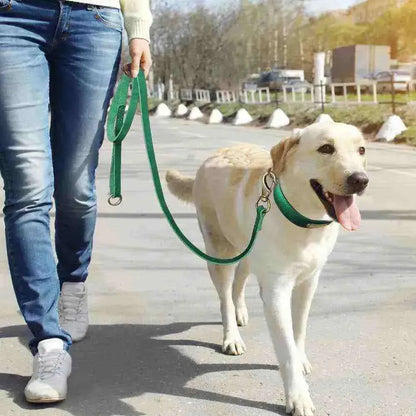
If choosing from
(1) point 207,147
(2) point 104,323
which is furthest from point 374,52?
(2) point 104,323

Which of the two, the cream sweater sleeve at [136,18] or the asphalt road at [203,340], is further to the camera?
the cream sweater sleeve at [136,18]

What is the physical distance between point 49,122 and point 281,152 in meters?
1.00

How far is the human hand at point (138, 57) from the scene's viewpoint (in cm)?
311

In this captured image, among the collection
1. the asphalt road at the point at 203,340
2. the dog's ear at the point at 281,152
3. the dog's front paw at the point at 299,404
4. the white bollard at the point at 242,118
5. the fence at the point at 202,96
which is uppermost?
the dog's ear at the point at 281,152

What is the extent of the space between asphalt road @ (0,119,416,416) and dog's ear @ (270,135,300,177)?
90 centimetres

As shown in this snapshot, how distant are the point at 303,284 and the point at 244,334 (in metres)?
0.70

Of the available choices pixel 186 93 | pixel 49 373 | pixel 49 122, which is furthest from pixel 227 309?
pixel 186 93

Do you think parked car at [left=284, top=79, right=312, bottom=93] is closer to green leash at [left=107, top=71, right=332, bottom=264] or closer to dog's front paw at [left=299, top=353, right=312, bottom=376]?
green leash at [left=107, top=71, right=332, bottom=264]

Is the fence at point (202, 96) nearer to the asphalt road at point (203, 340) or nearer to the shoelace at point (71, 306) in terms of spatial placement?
the asphalt road at point (203, 340)

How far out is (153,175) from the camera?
10.7 feet

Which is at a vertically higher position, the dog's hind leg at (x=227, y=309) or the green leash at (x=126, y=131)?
the green leash at (x=126, y=131)

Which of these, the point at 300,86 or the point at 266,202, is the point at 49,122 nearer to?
the point at 266,202

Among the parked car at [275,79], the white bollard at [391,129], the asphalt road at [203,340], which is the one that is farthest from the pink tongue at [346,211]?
the parked car at [275,79]

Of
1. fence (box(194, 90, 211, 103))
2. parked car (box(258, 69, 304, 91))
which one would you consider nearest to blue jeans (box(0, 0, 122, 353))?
fence (box(194, 90, 211, 103))
